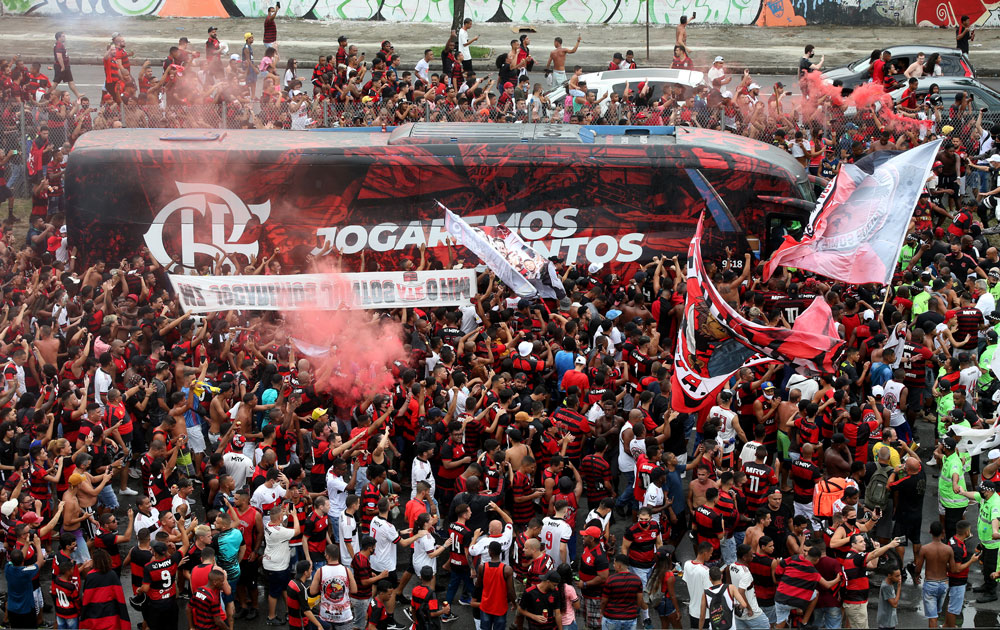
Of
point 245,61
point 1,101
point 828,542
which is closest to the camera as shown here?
point 828,542

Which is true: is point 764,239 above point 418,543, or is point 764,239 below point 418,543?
above

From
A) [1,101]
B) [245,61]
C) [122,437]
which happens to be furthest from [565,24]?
[122,437]

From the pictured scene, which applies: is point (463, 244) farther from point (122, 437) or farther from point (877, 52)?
point (877, 52)

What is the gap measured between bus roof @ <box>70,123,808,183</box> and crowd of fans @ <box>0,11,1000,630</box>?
5.15 feet

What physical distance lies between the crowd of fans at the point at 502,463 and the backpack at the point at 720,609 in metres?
0.02

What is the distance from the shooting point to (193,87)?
81.4ft

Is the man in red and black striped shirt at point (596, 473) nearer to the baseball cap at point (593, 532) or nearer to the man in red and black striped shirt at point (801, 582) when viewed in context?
the baseball cap at point (593, 532)

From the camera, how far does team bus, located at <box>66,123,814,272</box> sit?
705 inches

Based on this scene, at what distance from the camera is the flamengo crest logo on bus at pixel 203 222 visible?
18062 mm

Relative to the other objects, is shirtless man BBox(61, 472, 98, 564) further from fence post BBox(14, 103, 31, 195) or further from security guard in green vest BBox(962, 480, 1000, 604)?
fence post BBox(14, 103, 31, 195)

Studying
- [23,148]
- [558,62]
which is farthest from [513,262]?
[23,148]

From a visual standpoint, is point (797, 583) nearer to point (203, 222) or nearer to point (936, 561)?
point (936, 561)

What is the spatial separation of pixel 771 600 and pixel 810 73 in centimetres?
1497

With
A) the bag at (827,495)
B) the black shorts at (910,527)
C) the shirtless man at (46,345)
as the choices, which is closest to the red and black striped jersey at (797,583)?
the bag at (827,495)
